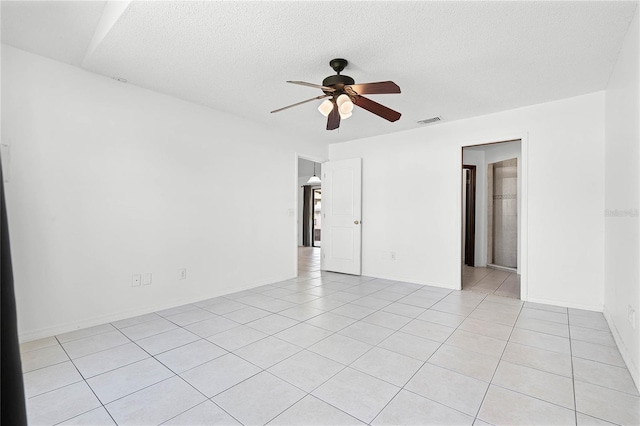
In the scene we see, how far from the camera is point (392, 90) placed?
102 inches

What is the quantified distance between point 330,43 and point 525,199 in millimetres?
3088

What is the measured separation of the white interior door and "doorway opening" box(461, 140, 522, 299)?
2.29 m

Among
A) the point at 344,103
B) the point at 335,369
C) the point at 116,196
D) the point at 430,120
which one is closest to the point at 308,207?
the point at 430,120

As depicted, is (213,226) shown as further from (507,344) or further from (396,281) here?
(507,344)

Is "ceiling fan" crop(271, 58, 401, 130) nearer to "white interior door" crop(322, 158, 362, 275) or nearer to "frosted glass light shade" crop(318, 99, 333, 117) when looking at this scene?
"frosted glass light shade" crop(318, 99, 333, 117)

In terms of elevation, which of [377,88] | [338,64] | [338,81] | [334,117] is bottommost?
Answer: [334,117]

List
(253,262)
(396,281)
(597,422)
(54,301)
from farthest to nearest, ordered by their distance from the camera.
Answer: (396,281)
(253,262)
(54,301)
(597,422)

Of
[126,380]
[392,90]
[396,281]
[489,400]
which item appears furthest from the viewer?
[396,281]

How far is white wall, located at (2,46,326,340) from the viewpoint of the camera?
2.74 meters

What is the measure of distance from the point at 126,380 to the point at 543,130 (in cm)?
480

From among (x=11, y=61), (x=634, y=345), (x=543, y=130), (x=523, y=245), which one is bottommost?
(x=634, y=345)

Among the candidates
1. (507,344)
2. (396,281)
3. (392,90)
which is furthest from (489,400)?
(396,281)

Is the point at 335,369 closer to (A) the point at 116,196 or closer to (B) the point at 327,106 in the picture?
(B) the point at 327,106

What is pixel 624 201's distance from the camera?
2541 millimetres
